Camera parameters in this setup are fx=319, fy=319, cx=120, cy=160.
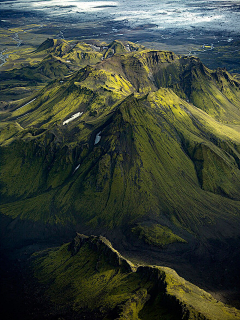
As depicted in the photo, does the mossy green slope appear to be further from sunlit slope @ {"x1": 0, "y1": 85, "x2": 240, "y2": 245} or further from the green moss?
the green moss

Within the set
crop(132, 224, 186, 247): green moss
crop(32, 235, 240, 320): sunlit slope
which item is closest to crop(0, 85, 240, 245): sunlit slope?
crop(132, 224, 186, 247): green moss

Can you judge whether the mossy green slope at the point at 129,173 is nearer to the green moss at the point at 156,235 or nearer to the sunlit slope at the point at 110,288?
the green moss at the point at 156,235

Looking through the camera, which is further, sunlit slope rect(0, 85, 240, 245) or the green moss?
sunlit slope rect(0, 85, 240, 245)

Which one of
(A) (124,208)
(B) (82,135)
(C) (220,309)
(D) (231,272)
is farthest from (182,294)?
(B) (82,135)

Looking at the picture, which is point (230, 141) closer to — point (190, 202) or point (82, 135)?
point (190, 202)

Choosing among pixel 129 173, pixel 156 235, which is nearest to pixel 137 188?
pixel 129 173

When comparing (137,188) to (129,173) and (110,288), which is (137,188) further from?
(110,288)

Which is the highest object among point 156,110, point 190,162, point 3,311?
point 156,110
